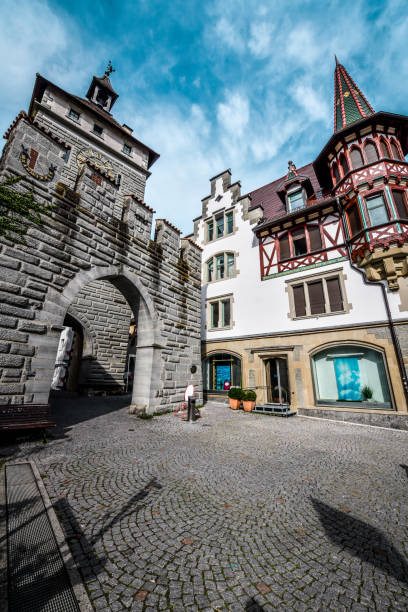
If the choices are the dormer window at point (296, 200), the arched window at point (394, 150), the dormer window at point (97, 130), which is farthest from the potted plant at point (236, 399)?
the dormer window at point (97, 130)

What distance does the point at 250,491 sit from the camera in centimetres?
343

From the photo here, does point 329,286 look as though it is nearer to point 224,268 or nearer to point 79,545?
point 224,268

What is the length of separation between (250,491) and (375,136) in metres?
15.5

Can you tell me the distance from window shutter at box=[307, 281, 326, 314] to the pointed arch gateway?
297 inches

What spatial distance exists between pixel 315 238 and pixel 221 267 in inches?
231

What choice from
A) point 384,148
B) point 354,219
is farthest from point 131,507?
point 384,148

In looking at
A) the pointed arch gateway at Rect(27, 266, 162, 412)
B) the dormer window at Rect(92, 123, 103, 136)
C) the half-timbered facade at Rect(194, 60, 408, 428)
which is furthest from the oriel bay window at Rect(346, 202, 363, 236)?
the dormer window at Rect(92, 123, 103, 136)

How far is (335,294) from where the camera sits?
11.3m

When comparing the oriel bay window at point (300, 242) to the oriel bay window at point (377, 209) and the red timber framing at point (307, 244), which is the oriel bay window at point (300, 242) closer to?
the red timber framing at point (307, 244)

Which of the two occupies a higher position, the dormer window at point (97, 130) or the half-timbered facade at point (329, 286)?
the dormer window at point (97, 130)

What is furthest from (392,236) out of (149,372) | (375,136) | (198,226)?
(198,226)

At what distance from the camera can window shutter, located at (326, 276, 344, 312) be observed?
11.1 metres

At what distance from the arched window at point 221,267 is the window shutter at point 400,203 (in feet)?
27.2

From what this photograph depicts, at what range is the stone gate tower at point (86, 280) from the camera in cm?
517
